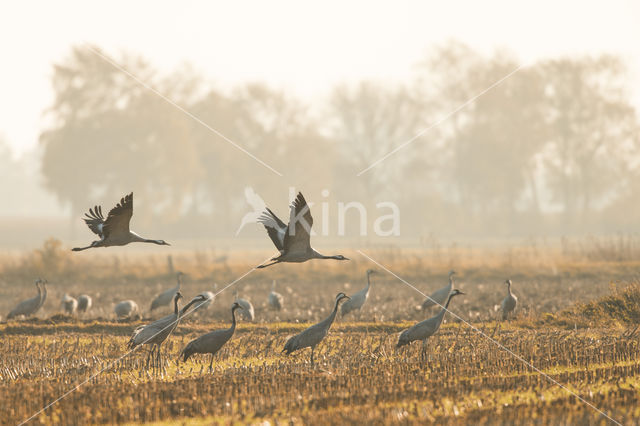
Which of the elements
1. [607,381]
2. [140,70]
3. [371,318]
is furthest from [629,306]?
[140,70]

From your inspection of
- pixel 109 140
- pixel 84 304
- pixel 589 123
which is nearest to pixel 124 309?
pixel 84 304

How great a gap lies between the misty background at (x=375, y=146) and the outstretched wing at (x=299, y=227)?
53.7 metres

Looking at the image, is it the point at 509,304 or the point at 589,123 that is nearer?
the point at 509,304

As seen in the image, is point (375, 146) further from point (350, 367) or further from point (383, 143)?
point (350, 367)

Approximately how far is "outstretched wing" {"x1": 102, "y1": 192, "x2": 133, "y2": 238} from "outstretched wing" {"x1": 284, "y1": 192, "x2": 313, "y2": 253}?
10.0ft

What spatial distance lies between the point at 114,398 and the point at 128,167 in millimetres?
58766

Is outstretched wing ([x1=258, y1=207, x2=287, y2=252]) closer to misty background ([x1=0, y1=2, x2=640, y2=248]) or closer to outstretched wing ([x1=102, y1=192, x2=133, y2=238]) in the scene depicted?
outstretched wing ([x1=102, y1=192, x2=133, y2=238])

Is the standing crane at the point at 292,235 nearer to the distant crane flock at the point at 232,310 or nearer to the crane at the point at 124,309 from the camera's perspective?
the distant crane flock at the point at 232,310

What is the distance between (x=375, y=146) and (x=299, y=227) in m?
68.8

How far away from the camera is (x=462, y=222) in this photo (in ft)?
264

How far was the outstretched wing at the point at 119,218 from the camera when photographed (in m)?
15.0

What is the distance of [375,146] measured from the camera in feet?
275

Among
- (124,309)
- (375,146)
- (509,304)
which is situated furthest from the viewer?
(375,146)

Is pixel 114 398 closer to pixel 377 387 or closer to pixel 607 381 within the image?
pixel 377 387
